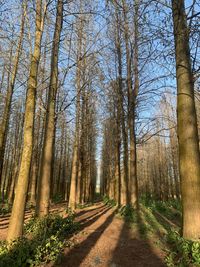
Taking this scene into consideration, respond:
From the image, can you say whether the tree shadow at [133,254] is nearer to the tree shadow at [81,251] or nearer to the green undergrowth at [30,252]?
the tree shadow at [81,251]

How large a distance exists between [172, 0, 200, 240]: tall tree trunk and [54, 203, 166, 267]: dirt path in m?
1.11

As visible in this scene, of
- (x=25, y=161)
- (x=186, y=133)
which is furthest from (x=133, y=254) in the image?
(x=25, y=161)

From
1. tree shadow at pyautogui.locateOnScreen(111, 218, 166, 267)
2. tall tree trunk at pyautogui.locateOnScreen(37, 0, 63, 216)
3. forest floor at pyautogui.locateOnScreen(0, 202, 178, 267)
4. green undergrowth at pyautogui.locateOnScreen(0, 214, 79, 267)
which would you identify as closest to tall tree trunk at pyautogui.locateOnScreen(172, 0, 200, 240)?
tree shadow at pyautogui.locateOnScreen(111, 218, 166, 267)

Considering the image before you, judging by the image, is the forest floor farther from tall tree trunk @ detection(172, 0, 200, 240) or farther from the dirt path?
tall tree trunk @ detection(172, 0, 200, 240)

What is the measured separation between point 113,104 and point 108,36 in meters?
4.34

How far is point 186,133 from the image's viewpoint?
5.39 metres

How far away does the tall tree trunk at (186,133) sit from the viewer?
4918mm

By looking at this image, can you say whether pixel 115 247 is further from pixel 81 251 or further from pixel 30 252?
pixel 30 252

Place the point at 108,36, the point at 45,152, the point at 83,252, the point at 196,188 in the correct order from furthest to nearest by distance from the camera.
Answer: the point at 108,36 < the point at 45,152 < the point at 83,252 < the point at 196,188

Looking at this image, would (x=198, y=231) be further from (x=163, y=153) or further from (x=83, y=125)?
(x=163, y=153)

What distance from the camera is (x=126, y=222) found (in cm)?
906

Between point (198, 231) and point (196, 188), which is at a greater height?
point (196, 188)

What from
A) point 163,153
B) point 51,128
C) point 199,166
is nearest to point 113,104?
point 51,128

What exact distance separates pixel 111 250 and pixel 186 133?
331cm
